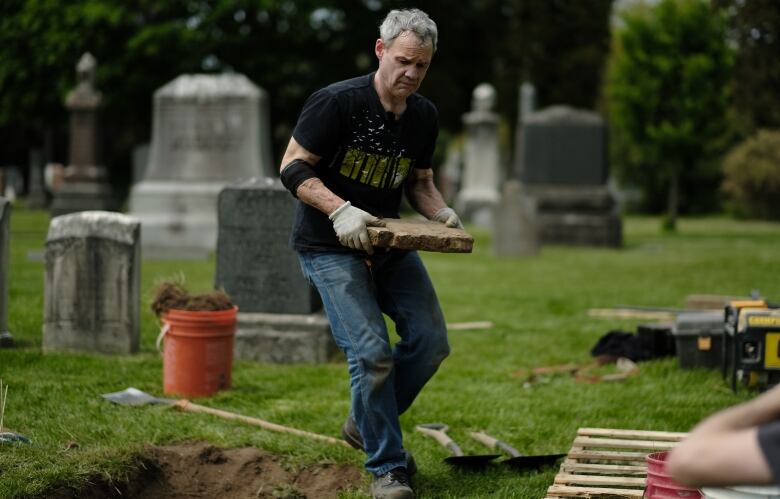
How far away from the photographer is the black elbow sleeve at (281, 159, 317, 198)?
14.8ft

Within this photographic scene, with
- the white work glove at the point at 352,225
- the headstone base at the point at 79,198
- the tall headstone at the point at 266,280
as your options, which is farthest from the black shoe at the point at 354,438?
the headstone base at the point at 79,198

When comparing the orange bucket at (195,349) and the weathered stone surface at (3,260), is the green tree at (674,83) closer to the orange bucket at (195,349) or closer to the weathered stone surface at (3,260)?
the weathered stone surface at (3,260)

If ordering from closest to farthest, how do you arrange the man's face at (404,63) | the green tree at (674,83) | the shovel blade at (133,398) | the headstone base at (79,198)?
the man's face at (404,63)
the shovel blade at (133,398)
the headstone base at (79,198)
the green tree at (674,83)

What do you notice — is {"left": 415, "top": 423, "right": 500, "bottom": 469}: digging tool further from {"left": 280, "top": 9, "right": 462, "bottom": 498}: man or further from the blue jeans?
the blue jeans

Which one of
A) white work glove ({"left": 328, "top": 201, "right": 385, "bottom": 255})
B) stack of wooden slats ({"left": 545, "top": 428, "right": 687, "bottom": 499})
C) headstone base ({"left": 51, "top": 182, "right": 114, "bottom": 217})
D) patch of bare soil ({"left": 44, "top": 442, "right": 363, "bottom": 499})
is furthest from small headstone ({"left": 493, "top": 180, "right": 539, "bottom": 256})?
white work glove ({"left": 328, "top": 201, "right": 385, "bottom": 255})

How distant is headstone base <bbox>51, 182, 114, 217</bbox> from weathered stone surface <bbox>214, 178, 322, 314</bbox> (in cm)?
1464

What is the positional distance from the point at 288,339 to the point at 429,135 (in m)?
3.51

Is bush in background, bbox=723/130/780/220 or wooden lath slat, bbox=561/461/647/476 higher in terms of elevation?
bush in background, bbox=723/130/780/220

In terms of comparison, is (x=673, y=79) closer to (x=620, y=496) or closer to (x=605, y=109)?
(x=605, y=109)

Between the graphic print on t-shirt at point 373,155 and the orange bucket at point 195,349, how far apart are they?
7.51ft

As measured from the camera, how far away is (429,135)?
193 inches

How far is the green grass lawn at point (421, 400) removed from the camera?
5.03m

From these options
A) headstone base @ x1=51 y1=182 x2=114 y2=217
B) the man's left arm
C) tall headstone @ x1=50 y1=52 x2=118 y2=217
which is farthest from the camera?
tall headstone @ x1=50 y1=52 x2=118 y2=217

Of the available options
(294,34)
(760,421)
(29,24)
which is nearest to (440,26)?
(294,34)
